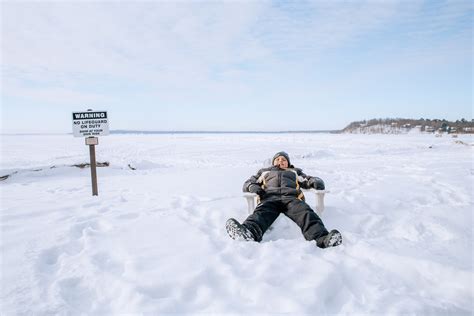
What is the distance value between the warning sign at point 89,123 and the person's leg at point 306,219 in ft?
15.9

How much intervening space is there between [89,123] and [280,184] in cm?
474

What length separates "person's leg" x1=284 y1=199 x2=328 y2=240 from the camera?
3.34 m

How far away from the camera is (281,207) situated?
4.04 meters

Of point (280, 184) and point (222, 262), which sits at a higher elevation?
point (280, 184)

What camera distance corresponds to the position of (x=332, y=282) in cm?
242

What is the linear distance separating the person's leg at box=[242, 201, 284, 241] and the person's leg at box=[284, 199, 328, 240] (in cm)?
18

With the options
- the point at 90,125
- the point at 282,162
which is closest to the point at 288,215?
the point at 282,162

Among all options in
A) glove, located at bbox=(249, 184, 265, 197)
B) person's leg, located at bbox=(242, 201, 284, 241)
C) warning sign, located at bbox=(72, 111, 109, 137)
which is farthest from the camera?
warning sign, located at bbox=(72, 111, 109, 137)

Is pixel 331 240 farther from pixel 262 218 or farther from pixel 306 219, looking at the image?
pixel 262 218

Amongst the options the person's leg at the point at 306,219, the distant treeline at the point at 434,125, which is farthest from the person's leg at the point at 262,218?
the distant treeline at the point at 434,125

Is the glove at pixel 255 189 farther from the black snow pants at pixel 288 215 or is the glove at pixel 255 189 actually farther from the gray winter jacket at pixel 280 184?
the black snow pants at pixel 288 215

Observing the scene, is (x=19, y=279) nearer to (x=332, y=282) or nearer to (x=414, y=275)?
(x=332, y=282)

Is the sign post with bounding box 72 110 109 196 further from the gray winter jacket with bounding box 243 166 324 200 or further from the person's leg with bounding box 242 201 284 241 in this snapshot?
the person's leg with bounding box 242 201 284 241

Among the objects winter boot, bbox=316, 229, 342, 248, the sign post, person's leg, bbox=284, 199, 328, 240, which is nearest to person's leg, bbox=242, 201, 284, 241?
person's leg, bbox=284, 199, 328, 240
